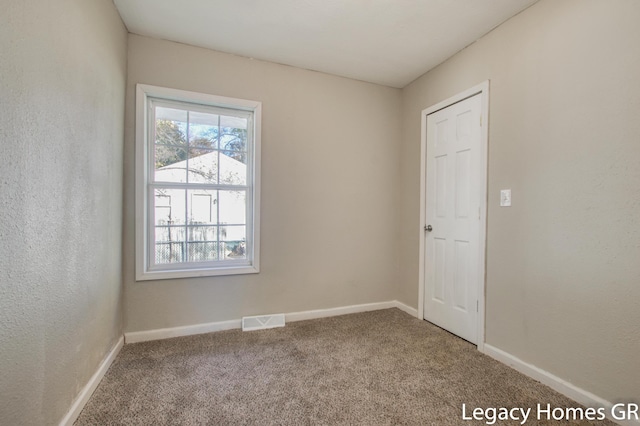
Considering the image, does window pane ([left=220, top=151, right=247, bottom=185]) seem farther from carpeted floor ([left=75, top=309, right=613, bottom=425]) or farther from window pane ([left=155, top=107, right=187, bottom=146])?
carpeted floor ([left=75, top=309, right=613, bottom=425])

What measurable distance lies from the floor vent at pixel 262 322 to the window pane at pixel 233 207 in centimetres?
94

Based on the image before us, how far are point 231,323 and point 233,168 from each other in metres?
1.49

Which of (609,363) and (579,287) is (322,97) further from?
(609,363)

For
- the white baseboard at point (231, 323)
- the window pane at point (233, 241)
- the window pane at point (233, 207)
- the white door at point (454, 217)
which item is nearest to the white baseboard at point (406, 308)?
the white baseboard at point (231, 323)

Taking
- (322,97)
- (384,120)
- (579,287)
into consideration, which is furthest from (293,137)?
(579,287)

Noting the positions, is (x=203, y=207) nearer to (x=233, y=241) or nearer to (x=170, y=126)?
(x=233, y=241)

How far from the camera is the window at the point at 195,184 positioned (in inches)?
96.4

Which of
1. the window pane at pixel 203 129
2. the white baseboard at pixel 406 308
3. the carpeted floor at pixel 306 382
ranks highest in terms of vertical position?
the window pane at pixel 203 129

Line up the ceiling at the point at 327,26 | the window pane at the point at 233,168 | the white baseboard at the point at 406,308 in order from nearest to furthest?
the ceiling at the point at 327,26
the window pane at the point at 233,168
the white baseboard at the point at 406,308

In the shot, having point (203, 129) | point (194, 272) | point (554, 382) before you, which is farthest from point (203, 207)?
point (554, 382)

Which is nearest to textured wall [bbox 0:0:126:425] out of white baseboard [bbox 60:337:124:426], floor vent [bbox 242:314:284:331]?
white baseboard [bbox 60:337:124:426]

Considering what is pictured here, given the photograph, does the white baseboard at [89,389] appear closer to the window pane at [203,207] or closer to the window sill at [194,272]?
the window sill at [194,272]

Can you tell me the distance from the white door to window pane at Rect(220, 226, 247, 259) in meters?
1.90

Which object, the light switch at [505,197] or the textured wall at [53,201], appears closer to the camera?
the textured wall at [53,201]
